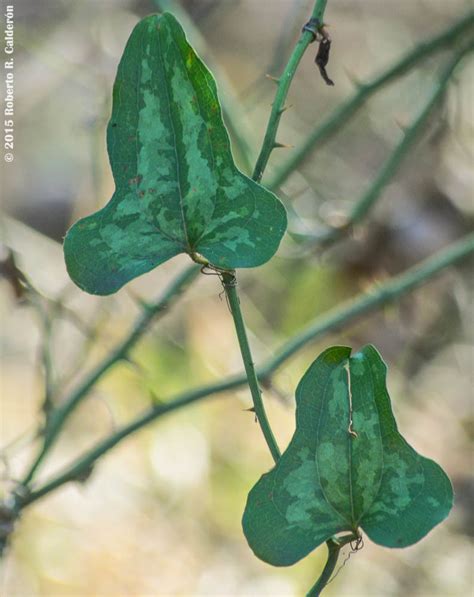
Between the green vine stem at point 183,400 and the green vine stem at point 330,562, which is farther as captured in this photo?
the green vine stem at point 183,400

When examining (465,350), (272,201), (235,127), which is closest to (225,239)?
(272,201)

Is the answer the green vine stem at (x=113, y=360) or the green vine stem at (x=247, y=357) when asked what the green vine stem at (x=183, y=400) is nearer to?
the green vine stem at (x=113, y=360)

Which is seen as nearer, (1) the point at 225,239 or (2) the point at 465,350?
(1) the point at 225,239

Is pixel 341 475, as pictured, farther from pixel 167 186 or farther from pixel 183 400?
pixel 183 400

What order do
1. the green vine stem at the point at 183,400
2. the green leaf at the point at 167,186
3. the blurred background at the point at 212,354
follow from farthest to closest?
the blurred background at the point at 212,354
the green vine stem at the point at 183,400
the green leaf at the point at 167,186

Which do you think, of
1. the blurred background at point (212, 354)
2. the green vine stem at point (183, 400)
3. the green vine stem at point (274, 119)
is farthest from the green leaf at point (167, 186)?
the blurred background at point (212, 354)

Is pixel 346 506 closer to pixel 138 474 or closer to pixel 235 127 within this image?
pixel 235 127
